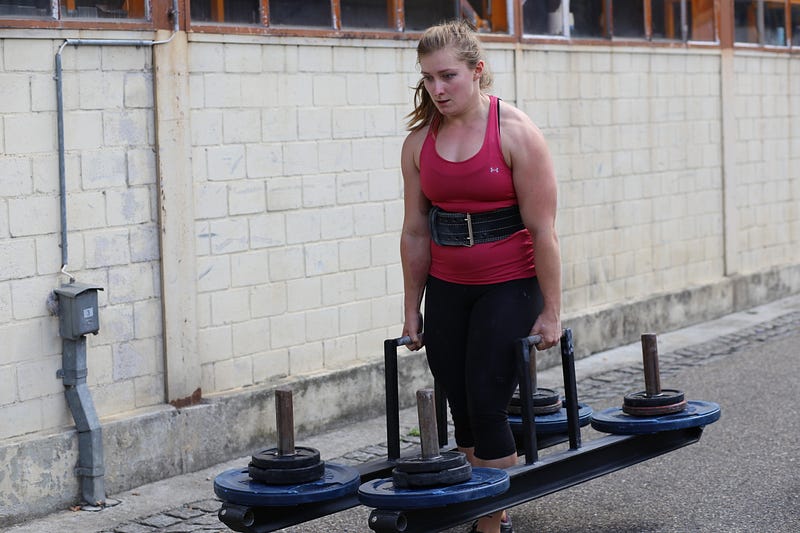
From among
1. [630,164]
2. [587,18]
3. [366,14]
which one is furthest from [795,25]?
[366,14]

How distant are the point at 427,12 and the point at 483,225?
391 centimetres

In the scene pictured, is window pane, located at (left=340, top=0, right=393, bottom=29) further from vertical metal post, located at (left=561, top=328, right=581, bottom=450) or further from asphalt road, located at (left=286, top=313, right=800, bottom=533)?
vertical metal post, located at (left=561, top=328, right=581, bottom=450)

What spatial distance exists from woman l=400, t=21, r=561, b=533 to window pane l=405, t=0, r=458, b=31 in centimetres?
334

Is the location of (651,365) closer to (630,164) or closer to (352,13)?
(352,13)

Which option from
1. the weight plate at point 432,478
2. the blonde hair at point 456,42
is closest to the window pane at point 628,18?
the blonde hair at point 456,42

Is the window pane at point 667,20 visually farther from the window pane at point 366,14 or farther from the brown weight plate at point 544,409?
the brown weight plate at point 544,409

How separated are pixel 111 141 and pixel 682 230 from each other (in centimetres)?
611

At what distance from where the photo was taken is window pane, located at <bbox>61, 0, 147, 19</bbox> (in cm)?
651

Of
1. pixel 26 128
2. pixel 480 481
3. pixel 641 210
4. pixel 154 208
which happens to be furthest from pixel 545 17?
pixel 480 481

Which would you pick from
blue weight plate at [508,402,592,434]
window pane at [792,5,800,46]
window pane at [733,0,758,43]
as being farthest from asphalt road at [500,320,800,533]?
window pane at [792,5,800,46]

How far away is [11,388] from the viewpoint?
6270 millimetres

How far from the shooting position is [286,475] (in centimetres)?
489

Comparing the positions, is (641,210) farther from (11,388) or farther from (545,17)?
(11,388)

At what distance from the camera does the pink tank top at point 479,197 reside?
5051 millimetres
